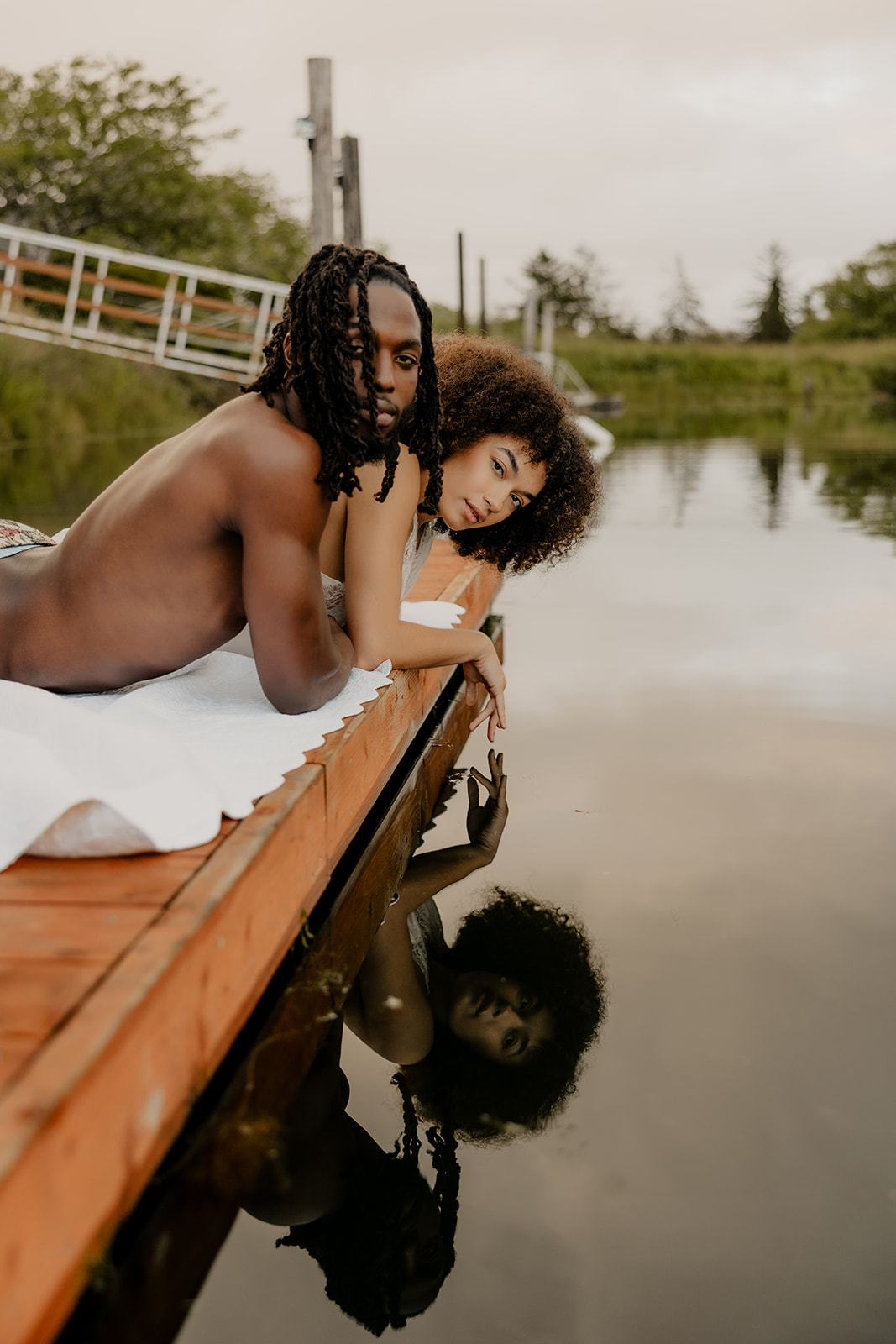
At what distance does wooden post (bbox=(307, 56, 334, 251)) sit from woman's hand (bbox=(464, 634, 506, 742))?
5174mm

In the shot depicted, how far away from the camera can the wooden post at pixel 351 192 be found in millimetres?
7289

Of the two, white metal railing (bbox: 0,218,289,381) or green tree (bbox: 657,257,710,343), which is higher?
green tree (bbox: 657,257,710,343)

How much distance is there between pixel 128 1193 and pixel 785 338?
188 feet

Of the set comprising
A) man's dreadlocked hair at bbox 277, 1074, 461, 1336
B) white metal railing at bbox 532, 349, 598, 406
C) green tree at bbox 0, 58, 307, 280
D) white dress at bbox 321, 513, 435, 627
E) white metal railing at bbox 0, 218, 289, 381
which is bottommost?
man's dreadlocked hair at bbox 277, 1074, 461, 1336

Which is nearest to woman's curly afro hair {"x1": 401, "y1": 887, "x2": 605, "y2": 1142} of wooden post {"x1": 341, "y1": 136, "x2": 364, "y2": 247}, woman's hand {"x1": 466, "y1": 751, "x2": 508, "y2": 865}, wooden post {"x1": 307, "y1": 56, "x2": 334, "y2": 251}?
woman's hand {"x1": 466, "y1": 751, "x2": 508, "y2": 865}

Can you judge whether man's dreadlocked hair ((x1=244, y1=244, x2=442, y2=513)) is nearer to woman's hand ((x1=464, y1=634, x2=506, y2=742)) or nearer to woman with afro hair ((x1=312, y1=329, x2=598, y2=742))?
woman with afro hair ((x1=312, y1=329, x2=598, y2=742))

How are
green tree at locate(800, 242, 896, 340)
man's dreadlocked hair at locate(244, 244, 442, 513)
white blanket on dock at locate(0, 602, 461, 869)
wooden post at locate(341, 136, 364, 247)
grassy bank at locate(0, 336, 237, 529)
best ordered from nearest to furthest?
1. white blanket on dock at locate(0, 602, 461, 869)
2. man's dreadlocked hair at locate(244, 244, 442, 513)
3. wooden post at locate(341, 136, 364, 247)
4. grassy bank at locate(0, 336, 237, 529)
5. green tree at locate(800, 242, 896, 340)

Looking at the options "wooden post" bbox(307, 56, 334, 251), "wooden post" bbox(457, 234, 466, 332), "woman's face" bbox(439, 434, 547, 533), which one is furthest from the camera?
"wooden post" bbox(457, 234, 466, 332)

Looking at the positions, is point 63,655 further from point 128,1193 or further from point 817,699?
point 817,699

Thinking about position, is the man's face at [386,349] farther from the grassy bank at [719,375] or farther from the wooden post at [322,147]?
the grassy bank at [719,375]

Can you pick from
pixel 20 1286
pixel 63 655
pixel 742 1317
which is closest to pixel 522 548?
pixel 63 655

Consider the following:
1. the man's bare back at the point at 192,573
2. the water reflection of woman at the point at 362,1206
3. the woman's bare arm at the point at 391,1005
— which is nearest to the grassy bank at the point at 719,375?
the man's bare back at the point at 192,573

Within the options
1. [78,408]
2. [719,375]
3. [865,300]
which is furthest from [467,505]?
[865,300]

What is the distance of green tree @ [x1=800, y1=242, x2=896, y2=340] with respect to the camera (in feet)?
143
